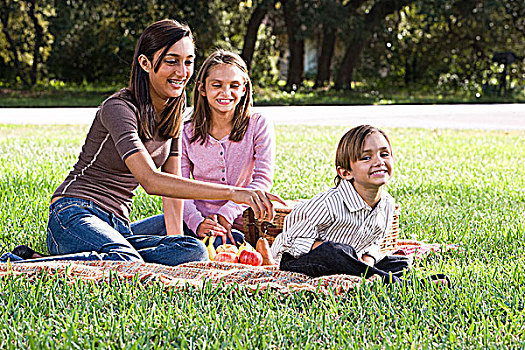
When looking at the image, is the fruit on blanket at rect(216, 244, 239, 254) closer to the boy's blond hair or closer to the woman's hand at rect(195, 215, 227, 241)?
the woman's hand at rect(195, 215, 227, 241)

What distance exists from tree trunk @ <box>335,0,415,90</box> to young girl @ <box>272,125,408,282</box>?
62.3ft

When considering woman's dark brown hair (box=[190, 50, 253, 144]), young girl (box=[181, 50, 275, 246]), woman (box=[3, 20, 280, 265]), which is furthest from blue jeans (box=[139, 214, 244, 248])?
woman's dark brown hair (box=[190, 50, 253, 144])

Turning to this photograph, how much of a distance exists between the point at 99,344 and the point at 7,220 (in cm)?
277

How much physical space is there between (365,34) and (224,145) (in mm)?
18538

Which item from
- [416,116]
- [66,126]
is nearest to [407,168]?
[66,126]

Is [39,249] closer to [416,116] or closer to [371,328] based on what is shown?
[371,328]

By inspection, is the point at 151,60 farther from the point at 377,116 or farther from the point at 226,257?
the point at 377,116

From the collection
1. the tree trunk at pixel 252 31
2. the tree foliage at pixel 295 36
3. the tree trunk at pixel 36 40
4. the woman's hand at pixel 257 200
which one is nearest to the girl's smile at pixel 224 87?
the woman's hand at pixel 257 200

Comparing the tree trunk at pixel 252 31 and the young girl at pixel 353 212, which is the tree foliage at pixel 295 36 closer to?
the tree trunk at pixel 252 31

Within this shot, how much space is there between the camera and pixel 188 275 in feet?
11.4

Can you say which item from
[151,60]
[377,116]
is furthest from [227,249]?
[377,116]

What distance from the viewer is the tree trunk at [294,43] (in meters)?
22.2

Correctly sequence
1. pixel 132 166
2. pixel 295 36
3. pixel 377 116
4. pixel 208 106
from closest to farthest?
pixel 132 166 < pixel 208 106 < pixel 377 116 < pixel 295 36

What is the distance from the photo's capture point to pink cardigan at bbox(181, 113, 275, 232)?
4395mm
